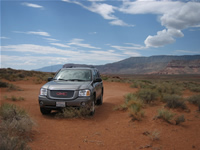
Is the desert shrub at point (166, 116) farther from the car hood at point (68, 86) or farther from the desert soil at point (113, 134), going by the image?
the car hood at point (68, 86)

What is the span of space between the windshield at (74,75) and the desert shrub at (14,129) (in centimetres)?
246

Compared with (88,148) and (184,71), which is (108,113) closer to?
(88,148)

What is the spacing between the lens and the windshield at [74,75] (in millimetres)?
7638

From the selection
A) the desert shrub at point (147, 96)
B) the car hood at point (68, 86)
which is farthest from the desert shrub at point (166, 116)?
the desert shrub at point (147, 96)

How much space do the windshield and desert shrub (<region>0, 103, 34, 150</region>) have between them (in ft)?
8.08

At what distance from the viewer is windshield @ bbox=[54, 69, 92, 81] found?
764 centimetres

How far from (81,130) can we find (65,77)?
2.97 m

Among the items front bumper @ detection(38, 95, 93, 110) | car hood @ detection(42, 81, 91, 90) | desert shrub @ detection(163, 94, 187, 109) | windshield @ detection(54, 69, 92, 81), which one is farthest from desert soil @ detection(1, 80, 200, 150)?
windshield @ detection(54, 69, 92, 81)

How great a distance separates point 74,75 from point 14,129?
364 centimetres

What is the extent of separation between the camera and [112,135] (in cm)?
501

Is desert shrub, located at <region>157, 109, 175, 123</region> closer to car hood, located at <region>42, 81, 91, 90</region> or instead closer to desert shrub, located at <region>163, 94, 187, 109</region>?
desert shrub, located at <region>163, 94, 187, 109</region>

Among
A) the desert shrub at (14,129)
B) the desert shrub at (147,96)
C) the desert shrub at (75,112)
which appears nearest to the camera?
the desert shrub at (14,129)

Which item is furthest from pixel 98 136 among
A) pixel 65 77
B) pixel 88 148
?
pixel 65 77

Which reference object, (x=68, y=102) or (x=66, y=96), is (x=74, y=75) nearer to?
(x=66, y=96)
